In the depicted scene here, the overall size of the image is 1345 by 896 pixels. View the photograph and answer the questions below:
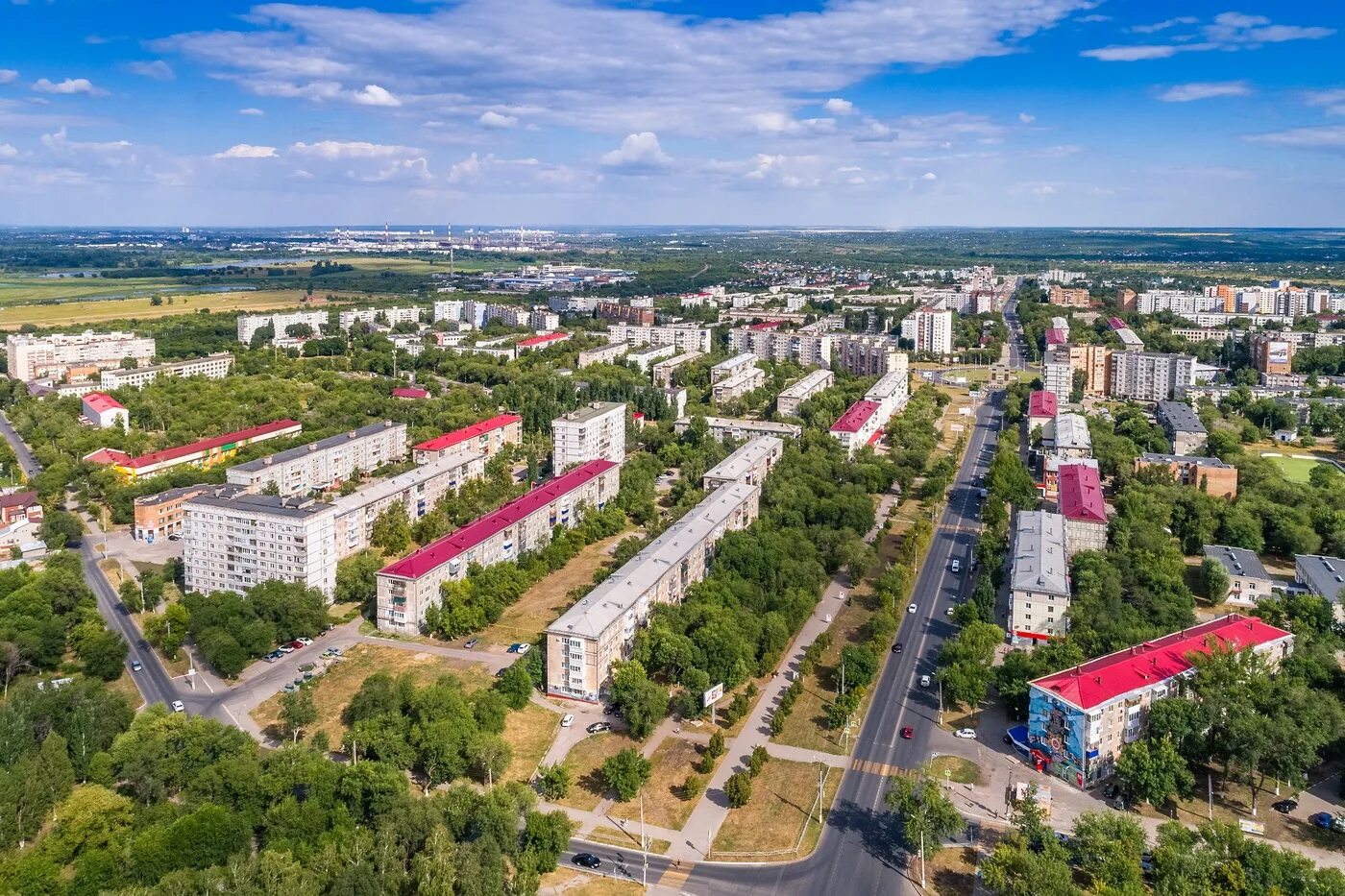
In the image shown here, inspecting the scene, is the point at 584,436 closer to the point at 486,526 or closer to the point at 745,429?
the point at 745,429

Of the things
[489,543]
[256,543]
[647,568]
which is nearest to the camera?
[647,568]

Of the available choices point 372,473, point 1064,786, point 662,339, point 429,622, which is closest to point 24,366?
point 372,473

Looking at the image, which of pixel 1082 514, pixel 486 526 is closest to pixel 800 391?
pixel 1082 514

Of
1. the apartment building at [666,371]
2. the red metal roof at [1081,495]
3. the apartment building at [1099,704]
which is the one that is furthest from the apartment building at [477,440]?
the apartment building at [1099,704]

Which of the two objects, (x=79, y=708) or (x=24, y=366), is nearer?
(x=79, y=708)

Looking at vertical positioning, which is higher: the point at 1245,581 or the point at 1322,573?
the point at 1322,573

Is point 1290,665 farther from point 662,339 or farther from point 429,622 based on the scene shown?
point 662,339

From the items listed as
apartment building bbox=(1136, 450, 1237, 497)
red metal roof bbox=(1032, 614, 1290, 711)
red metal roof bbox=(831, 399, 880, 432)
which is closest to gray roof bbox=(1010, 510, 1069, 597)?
red metal roof bbox=(1032, 614, 1290, 711)
